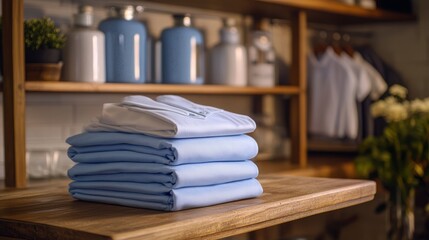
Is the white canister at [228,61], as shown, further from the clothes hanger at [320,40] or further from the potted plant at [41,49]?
the clothes hanger at [320,40]

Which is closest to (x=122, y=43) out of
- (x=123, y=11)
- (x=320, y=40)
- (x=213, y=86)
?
(x=123, y=11)

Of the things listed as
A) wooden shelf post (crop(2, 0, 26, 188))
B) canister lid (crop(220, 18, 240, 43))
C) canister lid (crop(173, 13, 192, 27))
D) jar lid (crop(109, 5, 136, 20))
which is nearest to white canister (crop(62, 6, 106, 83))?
jar lid (crop(109, 5, 136, 20))

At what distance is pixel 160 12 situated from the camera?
2.91 m

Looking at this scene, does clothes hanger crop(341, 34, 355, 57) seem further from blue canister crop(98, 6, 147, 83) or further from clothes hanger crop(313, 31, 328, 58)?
blue canister crop(98, 6, 147, 83)

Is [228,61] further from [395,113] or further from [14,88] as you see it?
[14,88]

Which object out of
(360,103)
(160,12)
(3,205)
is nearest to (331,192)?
(3,205)

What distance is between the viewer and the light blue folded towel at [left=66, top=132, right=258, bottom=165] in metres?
1.27

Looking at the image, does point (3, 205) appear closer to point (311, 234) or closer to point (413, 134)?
point (413, 134)

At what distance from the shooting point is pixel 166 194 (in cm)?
126

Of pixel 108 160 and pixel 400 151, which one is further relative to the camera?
pixel 400 151

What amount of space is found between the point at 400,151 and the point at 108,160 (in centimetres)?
196

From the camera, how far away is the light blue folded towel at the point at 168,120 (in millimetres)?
1281

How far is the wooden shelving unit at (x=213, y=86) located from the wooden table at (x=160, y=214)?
456 millimetres

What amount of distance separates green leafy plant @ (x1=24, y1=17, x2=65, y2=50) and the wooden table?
0.63 meters
